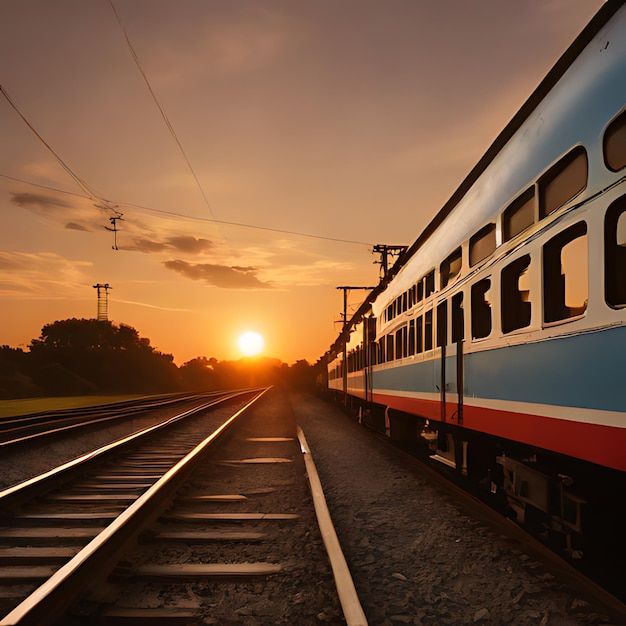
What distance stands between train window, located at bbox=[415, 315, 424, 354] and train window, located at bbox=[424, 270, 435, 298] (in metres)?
0.46

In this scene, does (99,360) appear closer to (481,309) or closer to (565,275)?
(481,309)

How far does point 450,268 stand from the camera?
7586 millimetres

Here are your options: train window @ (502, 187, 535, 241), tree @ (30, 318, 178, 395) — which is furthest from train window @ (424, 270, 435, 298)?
tree @ (30, 318, 178, 395)

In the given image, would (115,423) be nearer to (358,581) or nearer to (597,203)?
(358,581)

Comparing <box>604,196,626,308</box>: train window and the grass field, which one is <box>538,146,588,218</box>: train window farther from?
the grass field

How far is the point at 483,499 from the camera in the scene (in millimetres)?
7168

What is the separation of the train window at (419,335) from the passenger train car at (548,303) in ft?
3.56

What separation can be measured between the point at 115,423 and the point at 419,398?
12.1 meters

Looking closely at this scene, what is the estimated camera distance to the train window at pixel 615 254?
3.57 metres

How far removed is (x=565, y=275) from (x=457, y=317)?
2.77 meters

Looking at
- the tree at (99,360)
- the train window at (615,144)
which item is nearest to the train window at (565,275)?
the train window at (615,144)

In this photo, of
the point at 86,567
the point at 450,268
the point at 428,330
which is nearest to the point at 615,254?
the point at 86,567

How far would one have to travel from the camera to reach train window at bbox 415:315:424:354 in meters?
9.02

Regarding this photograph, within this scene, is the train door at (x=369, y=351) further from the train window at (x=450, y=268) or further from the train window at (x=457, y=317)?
the train window at (x=457, y=317)
